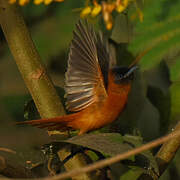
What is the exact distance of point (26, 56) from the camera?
4.32ft

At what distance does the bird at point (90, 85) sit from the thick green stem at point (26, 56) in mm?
90

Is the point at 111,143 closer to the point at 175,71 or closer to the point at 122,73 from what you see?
the point at 175,71

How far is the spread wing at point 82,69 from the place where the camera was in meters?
1.45

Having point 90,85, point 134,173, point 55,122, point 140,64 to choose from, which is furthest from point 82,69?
point 140,64

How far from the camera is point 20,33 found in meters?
1.31

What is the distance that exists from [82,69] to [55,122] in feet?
0.56

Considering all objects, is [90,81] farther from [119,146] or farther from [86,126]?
[119,146]

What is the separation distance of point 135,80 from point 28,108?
16.4 inches

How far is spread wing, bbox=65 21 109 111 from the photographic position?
1.45 metres

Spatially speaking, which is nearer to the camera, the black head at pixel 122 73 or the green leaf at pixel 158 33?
the green leaf at pixel 158 33

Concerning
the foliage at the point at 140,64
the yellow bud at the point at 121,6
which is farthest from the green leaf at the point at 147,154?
the yellow bud at the point at 121,6

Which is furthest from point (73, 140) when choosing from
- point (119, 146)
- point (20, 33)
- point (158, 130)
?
point (158, 130)

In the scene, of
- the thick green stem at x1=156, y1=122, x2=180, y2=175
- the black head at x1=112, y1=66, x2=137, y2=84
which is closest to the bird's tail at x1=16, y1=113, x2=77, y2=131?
the black head at x1=112, y1=66, x2=137, y2=84

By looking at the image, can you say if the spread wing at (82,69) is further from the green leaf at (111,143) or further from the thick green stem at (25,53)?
the green leaf at (111,143)
